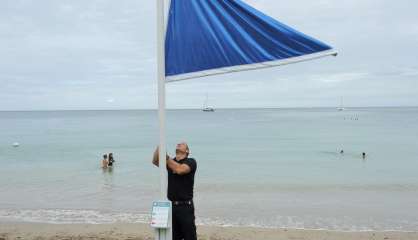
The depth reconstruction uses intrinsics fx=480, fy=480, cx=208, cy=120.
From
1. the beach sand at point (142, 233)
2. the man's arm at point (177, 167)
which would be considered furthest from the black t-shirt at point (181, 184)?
the beach sand at point (142, 233)

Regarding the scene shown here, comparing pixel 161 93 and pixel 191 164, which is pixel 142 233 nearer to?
pixel 191 164

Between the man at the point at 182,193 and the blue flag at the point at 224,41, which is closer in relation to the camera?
the blue flag at the point at 224,41

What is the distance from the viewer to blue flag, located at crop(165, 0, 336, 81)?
4.55 meters

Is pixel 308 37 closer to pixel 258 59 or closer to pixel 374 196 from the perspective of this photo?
pixel 258 59

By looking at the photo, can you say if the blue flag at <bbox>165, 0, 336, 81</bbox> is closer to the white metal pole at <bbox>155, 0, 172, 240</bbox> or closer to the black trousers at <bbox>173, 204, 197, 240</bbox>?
the white metal pole at <bbox>155, 0, 172, 240</bbox>

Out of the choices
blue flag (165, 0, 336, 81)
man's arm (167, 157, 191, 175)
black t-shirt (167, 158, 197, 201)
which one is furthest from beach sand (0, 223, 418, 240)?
blue flag (165, 0, 336, 81)

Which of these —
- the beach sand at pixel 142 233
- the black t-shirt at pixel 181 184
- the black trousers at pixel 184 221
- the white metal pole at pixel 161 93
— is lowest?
the beach sand at pixel 142 233

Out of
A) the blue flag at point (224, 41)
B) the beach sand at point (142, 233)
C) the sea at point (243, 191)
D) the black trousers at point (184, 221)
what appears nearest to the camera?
the blue flag at point (224, 41)

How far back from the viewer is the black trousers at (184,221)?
547cm

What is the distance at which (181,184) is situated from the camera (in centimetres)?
542

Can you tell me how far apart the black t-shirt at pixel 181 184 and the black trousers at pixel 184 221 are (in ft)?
0.39

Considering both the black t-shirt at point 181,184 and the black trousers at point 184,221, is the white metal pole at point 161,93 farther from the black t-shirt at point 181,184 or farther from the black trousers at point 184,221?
the black trousers at point 184,221

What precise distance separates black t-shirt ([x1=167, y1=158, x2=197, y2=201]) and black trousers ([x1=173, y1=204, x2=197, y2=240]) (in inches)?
4.6

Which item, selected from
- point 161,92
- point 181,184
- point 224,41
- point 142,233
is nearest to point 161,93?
point 161,92
